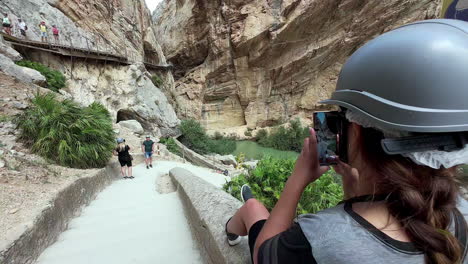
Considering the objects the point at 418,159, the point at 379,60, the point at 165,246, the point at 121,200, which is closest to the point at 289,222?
the point at 418,159

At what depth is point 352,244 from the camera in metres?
0.56

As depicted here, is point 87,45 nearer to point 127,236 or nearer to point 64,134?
point 64,134

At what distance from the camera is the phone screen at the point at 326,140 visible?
81cm

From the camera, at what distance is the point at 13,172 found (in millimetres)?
3010

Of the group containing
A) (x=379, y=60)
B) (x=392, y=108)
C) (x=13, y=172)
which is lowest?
(x=13, y=172)

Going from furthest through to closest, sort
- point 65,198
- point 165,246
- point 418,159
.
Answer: point 65,198 < point 165,246 < point 418,159

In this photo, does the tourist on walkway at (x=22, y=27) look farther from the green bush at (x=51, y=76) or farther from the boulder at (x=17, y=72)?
the boulder at (x=17, y=72)

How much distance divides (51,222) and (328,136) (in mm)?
2704

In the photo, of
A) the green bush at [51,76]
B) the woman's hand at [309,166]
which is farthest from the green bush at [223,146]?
the woman's hand at [309,166]

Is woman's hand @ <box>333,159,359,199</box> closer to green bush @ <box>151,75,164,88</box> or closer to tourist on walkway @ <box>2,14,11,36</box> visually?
tourist on walkway @ <box>2,14,11,36</box>

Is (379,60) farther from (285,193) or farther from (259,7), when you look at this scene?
(259,7)

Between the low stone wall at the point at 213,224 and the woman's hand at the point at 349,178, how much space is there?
29.5 inches

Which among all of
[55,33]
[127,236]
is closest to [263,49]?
[55,33]

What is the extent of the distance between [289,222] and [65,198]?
297cm
